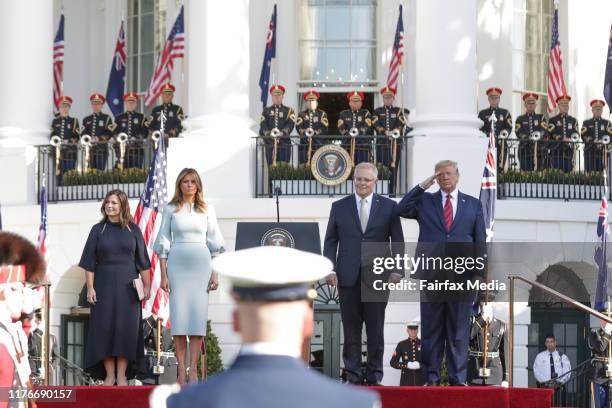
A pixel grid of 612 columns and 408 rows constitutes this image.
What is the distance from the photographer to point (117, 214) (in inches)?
570

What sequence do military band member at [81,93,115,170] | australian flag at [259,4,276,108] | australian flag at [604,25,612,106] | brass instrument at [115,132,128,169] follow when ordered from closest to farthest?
australian flag at [604,25,612,106]
brass instrument at [115,132,128,169]
military band member at [81,93,115,170]
australian flag at [259,4,276,108]

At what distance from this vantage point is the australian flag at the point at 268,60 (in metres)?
27.6

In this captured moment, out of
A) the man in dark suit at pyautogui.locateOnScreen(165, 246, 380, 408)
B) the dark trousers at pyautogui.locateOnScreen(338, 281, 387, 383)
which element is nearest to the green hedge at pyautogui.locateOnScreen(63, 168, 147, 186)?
the dark trousers at pyautogui.locateOnScreen(338, 281, 387, 383)

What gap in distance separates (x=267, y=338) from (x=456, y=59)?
19833mm

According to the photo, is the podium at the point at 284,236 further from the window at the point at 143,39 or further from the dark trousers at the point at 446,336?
the window at the point at 143,39

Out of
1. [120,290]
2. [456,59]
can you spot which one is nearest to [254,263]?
[120,290]

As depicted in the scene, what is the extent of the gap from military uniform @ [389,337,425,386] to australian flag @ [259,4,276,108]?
6052mm

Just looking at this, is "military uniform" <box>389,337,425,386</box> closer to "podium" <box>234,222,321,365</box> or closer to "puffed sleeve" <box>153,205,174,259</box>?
"podium" <box>234,222,321,365</box>

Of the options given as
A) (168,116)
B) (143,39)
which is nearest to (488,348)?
(168,116)

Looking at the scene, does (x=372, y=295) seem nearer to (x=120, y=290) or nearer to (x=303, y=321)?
(x=120, y=290)

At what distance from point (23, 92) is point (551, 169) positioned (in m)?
8.38

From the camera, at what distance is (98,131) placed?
27391 mm

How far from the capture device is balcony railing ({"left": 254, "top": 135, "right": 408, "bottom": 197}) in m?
25.3

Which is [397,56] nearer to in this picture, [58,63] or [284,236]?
[58,63]
